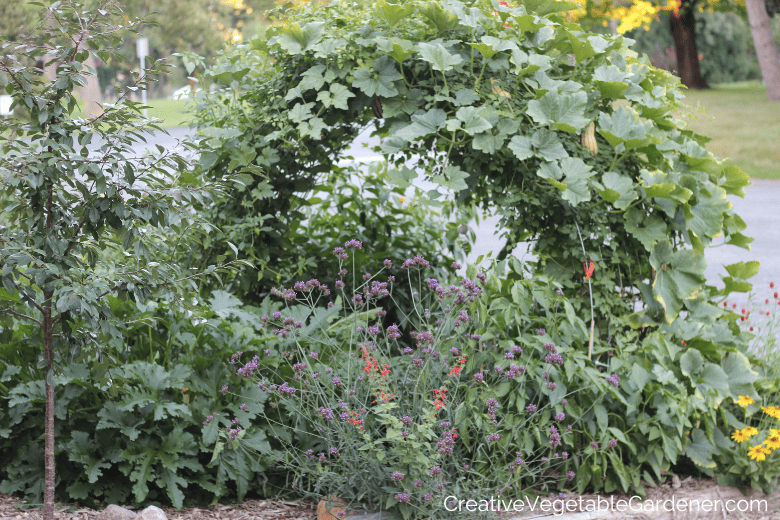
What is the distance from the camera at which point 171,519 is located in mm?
2484

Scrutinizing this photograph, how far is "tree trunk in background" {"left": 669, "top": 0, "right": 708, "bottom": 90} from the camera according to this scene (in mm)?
24266

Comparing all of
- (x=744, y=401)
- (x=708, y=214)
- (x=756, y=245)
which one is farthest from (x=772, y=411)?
(x=756, y=245)

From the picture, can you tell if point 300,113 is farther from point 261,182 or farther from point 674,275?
point 674,275

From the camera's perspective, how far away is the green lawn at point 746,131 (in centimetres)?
1314

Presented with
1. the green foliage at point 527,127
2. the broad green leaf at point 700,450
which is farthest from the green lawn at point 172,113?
the broad green leaf at point 700,450

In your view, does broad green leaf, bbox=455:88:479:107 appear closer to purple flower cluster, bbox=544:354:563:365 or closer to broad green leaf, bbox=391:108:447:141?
broad green leaf, bbox=391:108:447:141

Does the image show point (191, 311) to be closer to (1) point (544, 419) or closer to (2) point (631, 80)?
(1) point (544, 419)

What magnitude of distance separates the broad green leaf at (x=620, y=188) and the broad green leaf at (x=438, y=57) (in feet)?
2.59

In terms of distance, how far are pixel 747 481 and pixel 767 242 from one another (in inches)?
243

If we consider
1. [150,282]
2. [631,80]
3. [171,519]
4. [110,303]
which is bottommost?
[171,519]

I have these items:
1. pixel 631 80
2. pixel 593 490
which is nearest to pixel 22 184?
pixel 593 490

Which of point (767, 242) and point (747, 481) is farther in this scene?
point (767, 242)

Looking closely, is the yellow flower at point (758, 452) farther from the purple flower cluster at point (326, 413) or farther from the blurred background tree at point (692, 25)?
the blurred background tree at point (692, 25)

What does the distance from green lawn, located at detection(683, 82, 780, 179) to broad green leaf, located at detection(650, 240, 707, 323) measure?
27.7 feet
